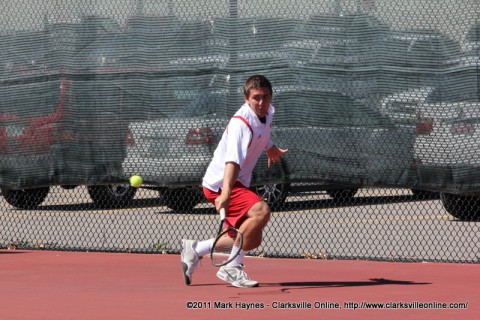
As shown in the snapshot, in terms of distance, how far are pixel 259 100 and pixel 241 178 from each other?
0.59 meters

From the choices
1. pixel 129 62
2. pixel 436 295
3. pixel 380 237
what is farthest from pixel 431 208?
pixel 436 295

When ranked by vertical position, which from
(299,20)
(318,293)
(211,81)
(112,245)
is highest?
(299,20)

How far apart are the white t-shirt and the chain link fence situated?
5.22ft

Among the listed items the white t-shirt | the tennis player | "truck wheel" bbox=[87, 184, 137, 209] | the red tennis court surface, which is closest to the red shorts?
the tennis player

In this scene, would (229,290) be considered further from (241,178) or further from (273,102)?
(273,102)

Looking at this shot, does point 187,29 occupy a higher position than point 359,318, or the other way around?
point 187,29

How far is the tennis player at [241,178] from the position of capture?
8.16 m

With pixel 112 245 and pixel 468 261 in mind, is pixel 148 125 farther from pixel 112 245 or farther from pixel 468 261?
pixel 468 261

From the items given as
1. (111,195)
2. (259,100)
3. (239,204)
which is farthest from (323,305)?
(111,195)

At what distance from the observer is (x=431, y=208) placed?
1366 centimetres

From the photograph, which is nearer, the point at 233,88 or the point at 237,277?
the point at 237,277

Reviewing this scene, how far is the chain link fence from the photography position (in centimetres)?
975

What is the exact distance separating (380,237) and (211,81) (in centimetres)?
253

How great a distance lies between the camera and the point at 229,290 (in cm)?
838
